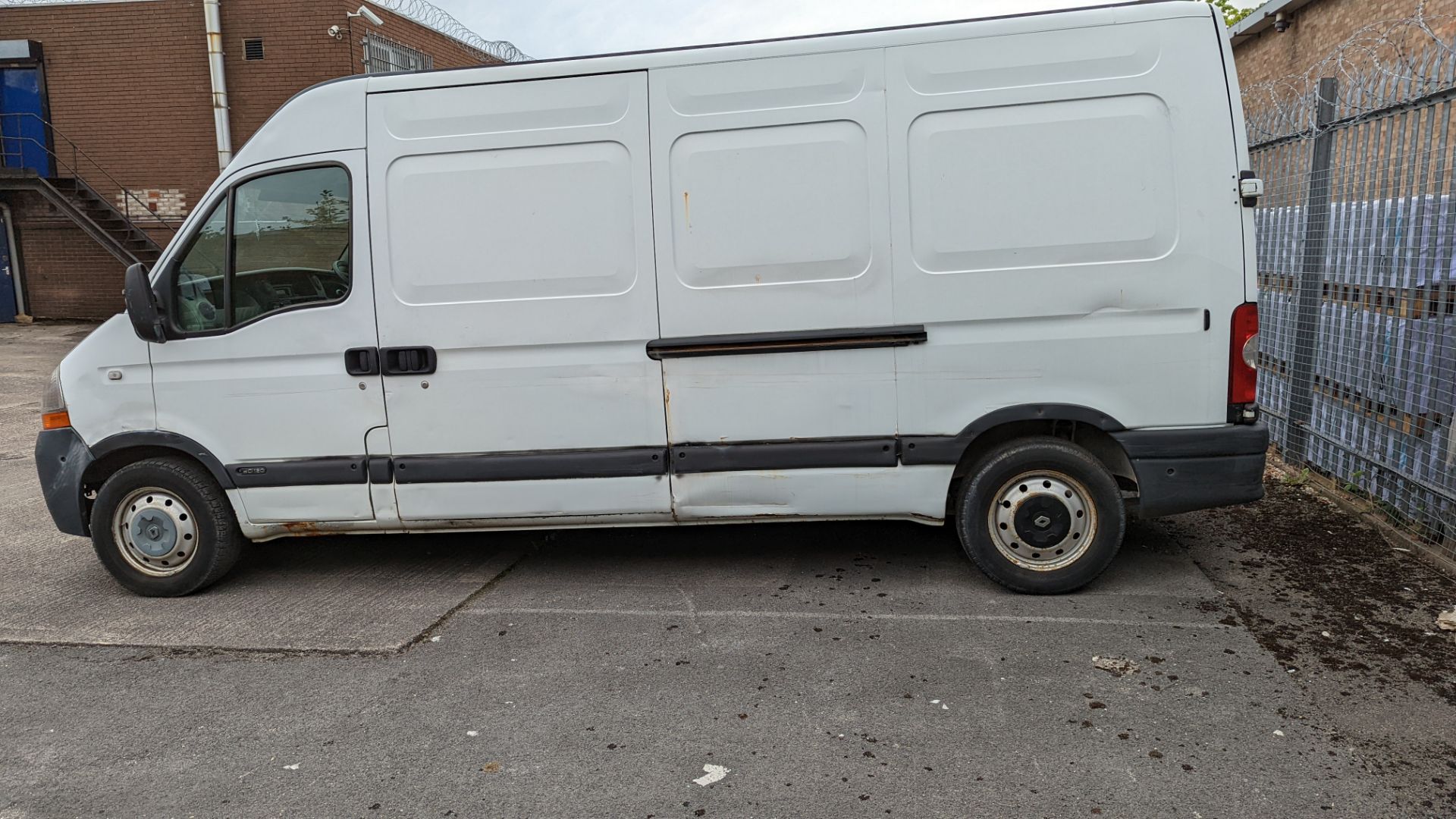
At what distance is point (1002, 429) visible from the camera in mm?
4824

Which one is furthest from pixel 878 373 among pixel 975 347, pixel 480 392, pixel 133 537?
pixel 133 537

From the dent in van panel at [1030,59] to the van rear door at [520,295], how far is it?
1.28 meters

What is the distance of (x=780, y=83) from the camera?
4.61 metres

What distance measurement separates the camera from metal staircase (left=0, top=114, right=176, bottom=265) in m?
18.2

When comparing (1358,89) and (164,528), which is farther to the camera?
(1358,89)

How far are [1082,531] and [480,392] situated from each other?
2.90 metres

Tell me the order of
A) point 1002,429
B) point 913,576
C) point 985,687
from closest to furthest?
1. point 985,687
2. point 1002,429
3. point 913,576

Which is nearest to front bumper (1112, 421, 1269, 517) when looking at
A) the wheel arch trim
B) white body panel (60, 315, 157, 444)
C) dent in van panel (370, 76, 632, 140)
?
dent in van panel (370, 76, 632, 140)

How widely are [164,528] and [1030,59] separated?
4699 millimetres

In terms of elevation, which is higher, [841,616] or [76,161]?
[76,161]

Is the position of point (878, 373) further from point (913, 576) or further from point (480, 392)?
point (480, 392)

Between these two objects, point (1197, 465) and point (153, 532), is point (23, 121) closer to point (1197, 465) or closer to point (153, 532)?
point (153, 532)

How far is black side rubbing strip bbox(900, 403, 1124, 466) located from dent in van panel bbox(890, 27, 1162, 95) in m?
1.42

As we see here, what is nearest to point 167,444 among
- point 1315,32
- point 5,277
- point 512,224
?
point 512,224
